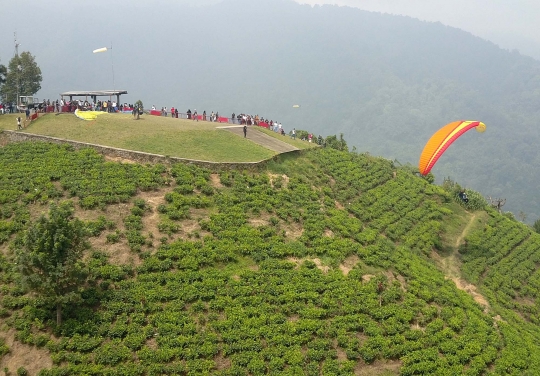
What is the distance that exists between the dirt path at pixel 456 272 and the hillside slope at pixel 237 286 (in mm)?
931

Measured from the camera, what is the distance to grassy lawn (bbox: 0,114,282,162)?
3111cm

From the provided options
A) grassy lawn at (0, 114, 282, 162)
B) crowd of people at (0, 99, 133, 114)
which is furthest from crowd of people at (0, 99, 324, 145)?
grassy lawn at (0, 114, 282, 162)

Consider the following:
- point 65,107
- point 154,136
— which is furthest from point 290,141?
point 65,107

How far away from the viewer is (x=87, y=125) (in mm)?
33938

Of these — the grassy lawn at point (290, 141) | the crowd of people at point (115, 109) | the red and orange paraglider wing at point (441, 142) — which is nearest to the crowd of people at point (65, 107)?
the crowd of people at point (115, 109)

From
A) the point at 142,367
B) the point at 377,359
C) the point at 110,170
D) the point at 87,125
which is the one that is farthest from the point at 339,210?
the point at 87,125

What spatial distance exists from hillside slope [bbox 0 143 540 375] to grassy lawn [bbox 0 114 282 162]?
2002 mm

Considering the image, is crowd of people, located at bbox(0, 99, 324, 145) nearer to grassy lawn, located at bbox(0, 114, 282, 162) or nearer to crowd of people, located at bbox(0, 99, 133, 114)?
crowd of people, located at bbox(0, 99, 133, 114)

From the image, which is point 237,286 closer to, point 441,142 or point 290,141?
point 441,142

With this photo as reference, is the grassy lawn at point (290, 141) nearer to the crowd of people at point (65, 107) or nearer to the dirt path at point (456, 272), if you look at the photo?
the crowd of people at point (65, 107)

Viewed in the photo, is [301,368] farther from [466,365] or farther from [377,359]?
[466,365]

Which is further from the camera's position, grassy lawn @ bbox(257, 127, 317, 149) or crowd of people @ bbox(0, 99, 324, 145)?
grassy lawn @ bbox(257, 127, 317, 149)

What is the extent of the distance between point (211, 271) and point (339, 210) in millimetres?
11716

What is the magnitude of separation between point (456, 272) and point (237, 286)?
16598 millimetres
